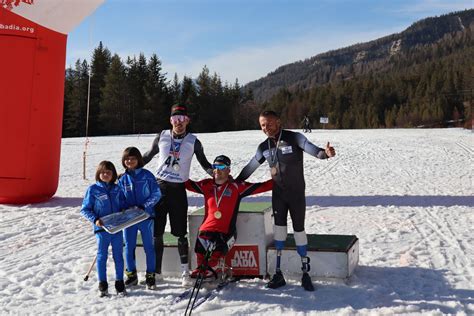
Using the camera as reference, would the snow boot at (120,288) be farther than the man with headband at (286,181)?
No

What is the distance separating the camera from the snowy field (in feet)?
14.9

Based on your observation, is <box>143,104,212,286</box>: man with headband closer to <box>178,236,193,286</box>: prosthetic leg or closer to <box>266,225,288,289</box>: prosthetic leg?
<box>178,236,193,286</box>: prosthetic leg

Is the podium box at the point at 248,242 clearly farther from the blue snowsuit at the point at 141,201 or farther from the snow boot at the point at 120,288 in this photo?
the snow boot at the point at 120,288

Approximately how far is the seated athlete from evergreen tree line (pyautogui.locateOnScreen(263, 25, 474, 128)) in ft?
297

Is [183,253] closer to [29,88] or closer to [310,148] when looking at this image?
[310,148]

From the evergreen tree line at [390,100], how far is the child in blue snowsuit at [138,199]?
9106 centimetres

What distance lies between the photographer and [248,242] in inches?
205

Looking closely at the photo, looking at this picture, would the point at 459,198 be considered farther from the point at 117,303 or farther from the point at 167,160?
the point at 117,303

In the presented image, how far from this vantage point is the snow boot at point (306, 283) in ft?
16.2

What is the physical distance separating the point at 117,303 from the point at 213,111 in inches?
2397

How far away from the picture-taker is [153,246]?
5117 mm

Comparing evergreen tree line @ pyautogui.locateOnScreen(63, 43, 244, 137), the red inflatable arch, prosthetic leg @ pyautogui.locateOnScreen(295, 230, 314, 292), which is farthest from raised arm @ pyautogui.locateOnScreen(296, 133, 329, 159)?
evergreen tree line @ pyautogui.locateOnScreen(63, 43, 244, 137)

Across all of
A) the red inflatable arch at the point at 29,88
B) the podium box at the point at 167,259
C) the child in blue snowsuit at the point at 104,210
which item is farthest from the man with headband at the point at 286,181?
the red inflatable arch at the point at 29,88

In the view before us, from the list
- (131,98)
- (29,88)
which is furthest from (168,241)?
(131,98)
